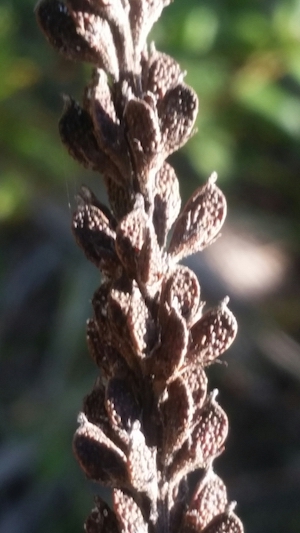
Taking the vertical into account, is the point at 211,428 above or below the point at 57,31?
below

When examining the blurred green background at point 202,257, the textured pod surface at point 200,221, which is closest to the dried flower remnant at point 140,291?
the textured pod surface at point 200,221

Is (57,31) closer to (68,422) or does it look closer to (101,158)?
(101,158)

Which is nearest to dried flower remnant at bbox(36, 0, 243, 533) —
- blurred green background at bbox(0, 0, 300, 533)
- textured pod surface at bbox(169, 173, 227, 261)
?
textured pod surface at bbox(169, 173, 227, 261)

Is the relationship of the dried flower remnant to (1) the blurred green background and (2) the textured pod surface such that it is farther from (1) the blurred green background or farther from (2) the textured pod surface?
(1) the blurred green background

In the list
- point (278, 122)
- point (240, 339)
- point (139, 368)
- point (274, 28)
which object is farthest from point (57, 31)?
point (240, 339)

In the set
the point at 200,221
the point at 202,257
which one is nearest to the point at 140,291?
the point at 200,221

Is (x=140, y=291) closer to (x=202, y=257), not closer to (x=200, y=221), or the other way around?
(x=200, y=221)

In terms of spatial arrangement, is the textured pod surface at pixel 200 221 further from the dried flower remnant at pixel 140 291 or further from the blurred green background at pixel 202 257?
the blurred green background at pixel 202 257
